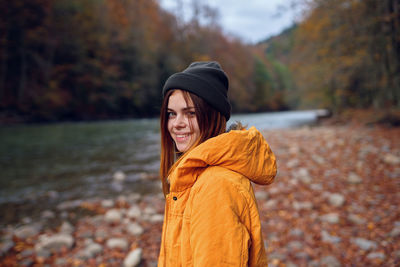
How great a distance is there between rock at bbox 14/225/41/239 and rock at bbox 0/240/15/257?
167 mm

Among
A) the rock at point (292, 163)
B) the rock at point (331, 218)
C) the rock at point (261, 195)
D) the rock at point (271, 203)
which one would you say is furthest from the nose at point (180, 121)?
the rock at point (292, 163)

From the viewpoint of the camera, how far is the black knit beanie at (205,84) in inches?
50.3

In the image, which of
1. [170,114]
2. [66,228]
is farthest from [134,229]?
[170,114]

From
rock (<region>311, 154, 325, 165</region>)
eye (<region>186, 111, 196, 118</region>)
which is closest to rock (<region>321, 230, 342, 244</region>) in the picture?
eye (<region>186, 111, 196, 118</region>)

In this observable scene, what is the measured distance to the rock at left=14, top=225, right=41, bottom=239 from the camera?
3.63 m

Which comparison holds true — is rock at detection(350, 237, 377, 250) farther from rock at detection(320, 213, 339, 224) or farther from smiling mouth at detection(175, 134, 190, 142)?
smiling mouth at detection(175, 134, 190, 142)

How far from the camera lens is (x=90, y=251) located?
312cm

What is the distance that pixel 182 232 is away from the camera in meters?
1.06

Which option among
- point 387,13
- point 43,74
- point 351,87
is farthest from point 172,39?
point 387,13

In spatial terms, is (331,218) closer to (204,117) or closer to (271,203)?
(271,203)

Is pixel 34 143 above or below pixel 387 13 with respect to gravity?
below

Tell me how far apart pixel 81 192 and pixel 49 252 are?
243 cm

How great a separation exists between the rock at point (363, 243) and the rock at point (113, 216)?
3.29 m

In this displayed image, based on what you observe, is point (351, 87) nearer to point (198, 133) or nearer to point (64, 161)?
point (64, 161)
